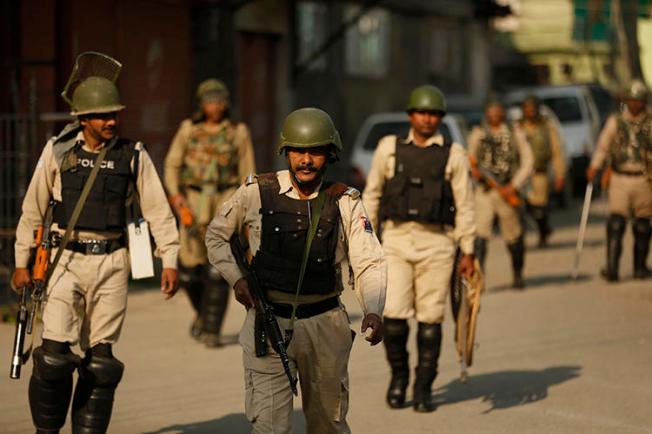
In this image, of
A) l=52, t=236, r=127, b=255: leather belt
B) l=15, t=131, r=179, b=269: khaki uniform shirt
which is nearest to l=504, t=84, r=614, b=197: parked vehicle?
l=15, t=131, r=179, b=269: khaki uniform shirt

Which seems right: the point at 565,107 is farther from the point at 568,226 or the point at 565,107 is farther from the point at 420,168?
the point at 420,168

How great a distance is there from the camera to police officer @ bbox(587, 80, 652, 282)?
1350 cm

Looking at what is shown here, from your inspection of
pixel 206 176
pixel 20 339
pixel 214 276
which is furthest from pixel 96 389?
pixel 206 176

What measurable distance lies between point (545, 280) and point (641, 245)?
1069 mm

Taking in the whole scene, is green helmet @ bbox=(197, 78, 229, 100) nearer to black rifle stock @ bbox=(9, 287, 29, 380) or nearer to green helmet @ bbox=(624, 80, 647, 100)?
black rifle stock @ bbox=(9, 287, 29, 380)

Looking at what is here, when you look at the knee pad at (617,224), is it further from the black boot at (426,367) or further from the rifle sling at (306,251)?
the rifle sling at (306,251)

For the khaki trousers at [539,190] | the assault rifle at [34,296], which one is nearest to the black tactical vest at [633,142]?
the khaki trousers at [539,190]

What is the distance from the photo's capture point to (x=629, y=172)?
1391cm

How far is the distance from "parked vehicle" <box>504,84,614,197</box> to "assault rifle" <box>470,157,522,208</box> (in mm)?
9574

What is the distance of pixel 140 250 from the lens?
23.4ft

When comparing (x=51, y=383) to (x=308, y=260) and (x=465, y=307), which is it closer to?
(x=308, y=260)

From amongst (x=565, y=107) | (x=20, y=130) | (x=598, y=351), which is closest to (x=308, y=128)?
(x=598, y=351)

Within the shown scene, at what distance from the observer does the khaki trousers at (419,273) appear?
334 inches

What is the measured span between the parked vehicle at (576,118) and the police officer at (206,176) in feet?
44.0
